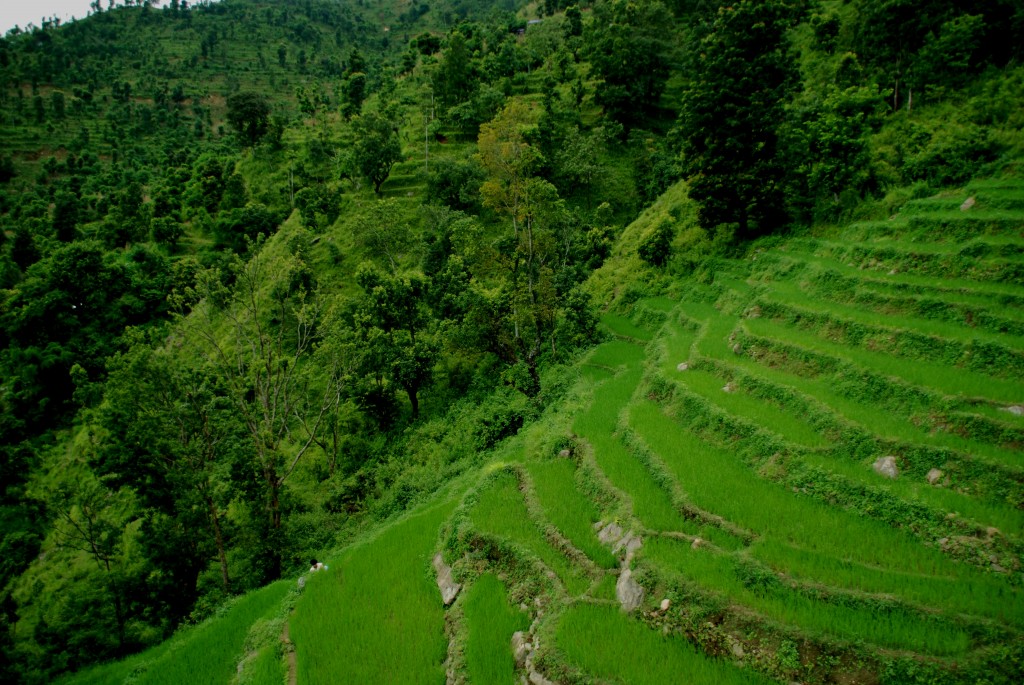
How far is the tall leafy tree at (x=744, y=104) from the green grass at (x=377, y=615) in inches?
749

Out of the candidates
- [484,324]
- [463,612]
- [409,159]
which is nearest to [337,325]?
[484,324]

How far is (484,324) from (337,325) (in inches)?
261

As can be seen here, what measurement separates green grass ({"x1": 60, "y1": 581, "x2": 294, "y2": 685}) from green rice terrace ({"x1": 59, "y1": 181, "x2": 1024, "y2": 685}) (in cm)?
10

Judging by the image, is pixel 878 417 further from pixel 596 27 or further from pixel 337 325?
pixel 596 27

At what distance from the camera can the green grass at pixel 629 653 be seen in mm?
7664

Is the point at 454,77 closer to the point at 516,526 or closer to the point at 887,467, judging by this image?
the point at 516,526

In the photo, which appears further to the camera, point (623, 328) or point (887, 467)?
point (623, 328)

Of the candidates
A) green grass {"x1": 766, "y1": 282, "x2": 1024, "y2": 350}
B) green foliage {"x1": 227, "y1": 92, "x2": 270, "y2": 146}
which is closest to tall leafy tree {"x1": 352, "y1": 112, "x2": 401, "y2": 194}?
green foliage {"x1": 227, "y1": 92, "x2": 270, "y2": 146}

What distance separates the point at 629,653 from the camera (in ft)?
27.2

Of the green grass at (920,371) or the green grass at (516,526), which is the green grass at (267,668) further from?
the green grass at (920,371)

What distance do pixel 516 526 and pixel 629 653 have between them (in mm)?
4707

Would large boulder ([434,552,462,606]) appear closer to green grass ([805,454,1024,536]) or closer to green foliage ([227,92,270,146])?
green grass ([805,454,1024,536])

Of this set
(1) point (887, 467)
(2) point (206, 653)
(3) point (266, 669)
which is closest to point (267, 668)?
(3) point (266, 669)

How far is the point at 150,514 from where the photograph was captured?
20172 mm
